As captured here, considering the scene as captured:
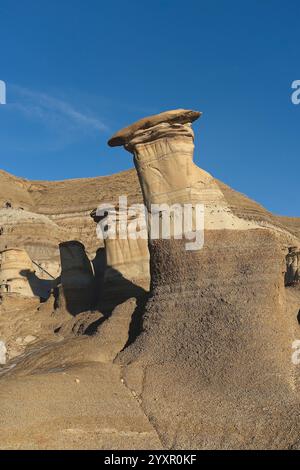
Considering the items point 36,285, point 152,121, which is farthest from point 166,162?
point 36,285

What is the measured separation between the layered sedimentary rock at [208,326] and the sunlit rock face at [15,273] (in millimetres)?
11235

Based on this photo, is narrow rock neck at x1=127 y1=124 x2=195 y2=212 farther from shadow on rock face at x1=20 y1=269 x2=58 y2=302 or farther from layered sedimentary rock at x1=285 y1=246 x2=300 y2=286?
shadow on rock face at x1=20 y1=269 x2=58 y2=302

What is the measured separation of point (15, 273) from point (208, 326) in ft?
47.2

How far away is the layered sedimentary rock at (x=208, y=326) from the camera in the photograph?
8.45 m

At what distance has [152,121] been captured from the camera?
12.7 metres

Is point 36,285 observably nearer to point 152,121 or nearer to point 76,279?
point 76,279

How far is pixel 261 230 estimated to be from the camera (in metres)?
11.3

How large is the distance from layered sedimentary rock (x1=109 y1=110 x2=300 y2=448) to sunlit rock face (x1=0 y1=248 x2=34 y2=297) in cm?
1123

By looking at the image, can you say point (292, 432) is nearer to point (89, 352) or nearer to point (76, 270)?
point (89, 352)

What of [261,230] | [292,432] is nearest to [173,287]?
[261,230]

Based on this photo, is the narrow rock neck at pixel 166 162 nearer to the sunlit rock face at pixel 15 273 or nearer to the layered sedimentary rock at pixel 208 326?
the layered sedimentary rock at pixel 208 326

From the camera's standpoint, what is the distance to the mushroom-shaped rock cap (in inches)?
484

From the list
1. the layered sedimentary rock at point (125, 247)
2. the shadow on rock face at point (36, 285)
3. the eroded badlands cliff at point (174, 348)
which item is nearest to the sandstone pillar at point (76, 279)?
the eroded badlands cliff at point (174, 348)

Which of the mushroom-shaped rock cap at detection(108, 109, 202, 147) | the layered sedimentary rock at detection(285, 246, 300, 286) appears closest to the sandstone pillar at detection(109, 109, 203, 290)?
the mushroom-shaped rock cap at detection(108, 109, 202, 147)
